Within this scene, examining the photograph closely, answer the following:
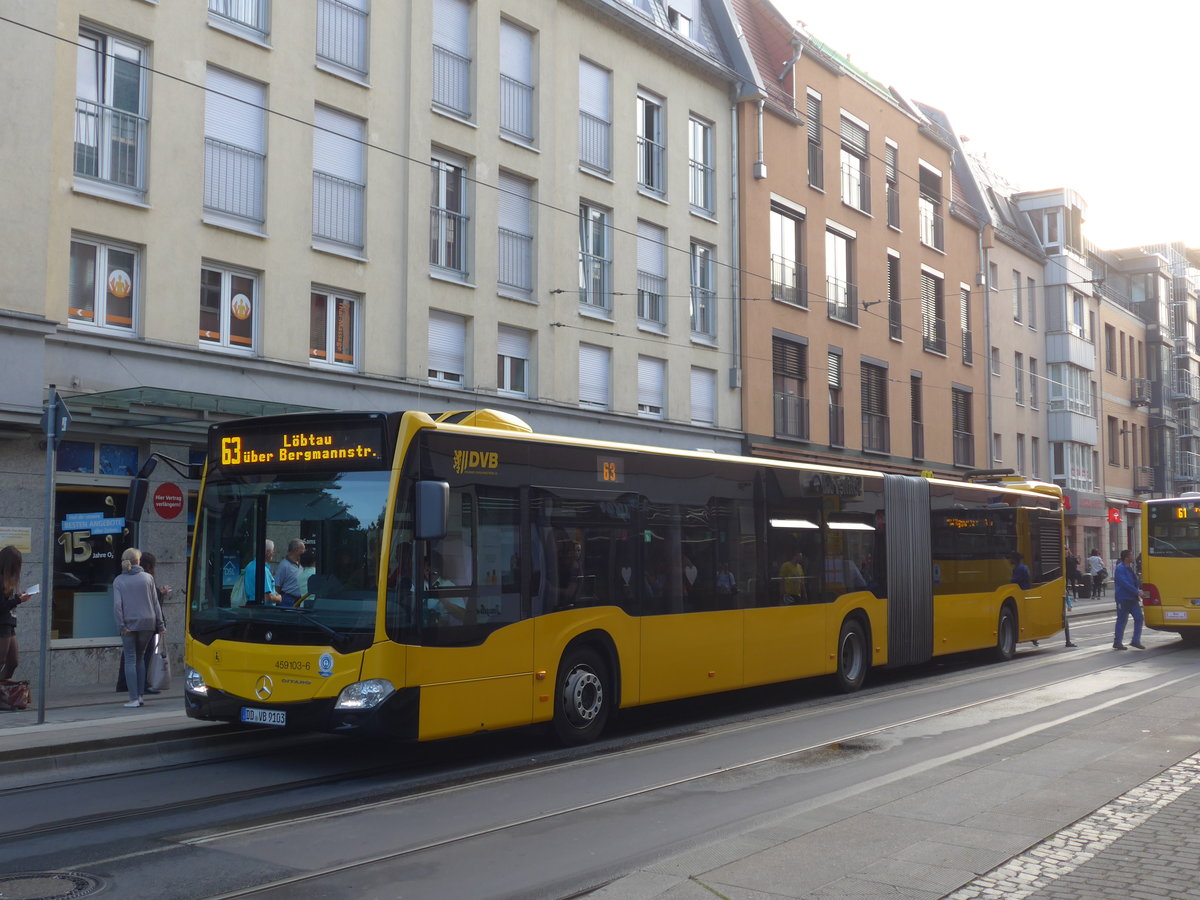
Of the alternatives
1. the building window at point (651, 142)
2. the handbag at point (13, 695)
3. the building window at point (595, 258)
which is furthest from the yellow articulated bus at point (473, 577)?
the building window at point (651, 142)

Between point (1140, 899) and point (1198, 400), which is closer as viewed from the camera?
point (1140, 899)

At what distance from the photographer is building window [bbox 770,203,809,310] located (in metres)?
32.6

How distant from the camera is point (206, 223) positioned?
18906 millimetres

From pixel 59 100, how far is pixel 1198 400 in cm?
6264

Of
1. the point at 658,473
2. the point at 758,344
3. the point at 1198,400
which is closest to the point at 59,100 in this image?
the point at 658,473

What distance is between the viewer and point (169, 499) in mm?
17625

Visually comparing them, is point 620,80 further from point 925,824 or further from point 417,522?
point 925,824

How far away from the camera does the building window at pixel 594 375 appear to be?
85.9 feet

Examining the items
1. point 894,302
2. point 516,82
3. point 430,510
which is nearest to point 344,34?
point 516,82

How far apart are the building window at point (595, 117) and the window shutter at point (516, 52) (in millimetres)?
1656

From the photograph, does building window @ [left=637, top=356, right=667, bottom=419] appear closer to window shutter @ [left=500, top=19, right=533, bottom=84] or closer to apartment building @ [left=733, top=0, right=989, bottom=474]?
apartment building @ [left=733, top=0, right=989, bottom=474]

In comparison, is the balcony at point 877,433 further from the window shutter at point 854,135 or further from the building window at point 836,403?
the window shutter at point 854,135

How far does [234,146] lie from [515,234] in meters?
6.48

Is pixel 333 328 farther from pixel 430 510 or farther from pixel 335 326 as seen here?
pixel 430 510
